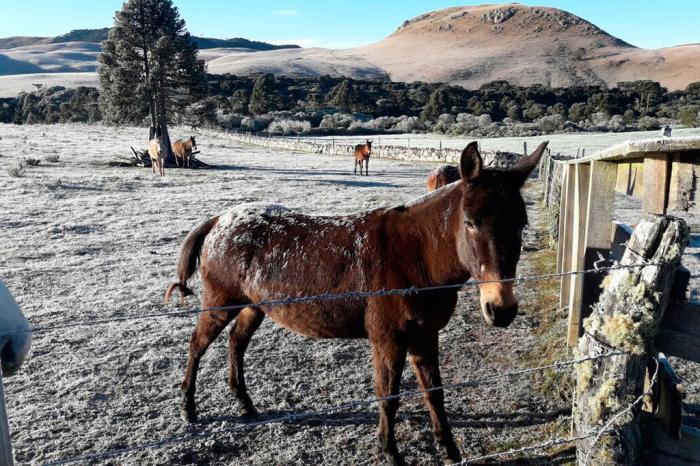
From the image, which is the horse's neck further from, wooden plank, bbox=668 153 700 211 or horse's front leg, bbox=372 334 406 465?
wooden plank, bbox=668 153 700 211

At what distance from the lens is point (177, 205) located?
13625 mm

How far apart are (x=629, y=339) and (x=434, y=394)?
4.83ft

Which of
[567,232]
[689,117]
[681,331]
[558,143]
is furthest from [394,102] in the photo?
[681,331]

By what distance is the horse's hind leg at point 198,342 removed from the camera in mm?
4148

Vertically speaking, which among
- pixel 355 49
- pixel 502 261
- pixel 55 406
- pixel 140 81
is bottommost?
pixel 55 406

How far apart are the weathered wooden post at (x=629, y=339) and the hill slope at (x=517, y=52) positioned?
315ft

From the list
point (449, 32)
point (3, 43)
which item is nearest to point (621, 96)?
point (449, 32)

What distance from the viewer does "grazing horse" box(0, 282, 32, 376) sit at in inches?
71.3

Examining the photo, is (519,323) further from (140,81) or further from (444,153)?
(140,81)

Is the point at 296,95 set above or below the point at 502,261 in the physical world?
above

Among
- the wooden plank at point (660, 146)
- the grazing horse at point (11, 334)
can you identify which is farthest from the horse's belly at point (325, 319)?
the grazing horse at point (11, 334)

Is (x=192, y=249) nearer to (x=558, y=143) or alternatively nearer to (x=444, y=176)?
(x=444, y=176)

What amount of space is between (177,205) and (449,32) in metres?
158

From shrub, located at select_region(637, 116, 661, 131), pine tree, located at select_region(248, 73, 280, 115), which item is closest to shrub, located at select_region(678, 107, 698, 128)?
shrub, located at select_region(637, 116, 661, 131)
